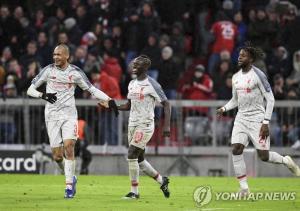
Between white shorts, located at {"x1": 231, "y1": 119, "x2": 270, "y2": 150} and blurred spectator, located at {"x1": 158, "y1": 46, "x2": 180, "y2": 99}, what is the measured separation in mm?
10175

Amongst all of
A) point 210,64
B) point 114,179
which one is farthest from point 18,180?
point 210,64

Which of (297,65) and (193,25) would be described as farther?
(193,25)

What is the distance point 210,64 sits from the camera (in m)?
30.2


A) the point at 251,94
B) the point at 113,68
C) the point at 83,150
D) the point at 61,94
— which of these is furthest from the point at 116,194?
the point at 113,68

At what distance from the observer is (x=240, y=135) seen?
752 inches

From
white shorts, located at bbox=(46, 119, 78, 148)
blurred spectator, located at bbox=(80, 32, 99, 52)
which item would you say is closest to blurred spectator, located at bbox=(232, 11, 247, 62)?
blurred spectator, located at bbox=(80, 32, 99, 52)

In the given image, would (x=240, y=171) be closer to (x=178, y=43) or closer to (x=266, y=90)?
(x=266, y=90)

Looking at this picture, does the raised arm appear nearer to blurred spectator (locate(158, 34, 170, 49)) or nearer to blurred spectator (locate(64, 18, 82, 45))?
blurred spectator (locate(158, 34, 170, 49))

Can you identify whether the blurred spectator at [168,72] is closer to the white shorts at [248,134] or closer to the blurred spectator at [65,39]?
the blurred spectator at [65,39]

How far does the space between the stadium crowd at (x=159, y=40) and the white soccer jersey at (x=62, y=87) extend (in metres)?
9.41

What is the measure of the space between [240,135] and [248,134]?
0.48 feet

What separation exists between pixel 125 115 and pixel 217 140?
235 centimetres

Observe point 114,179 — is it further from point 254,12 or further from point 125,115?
point 254,12

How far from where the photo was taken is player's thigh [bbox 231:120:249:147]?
1905cm
